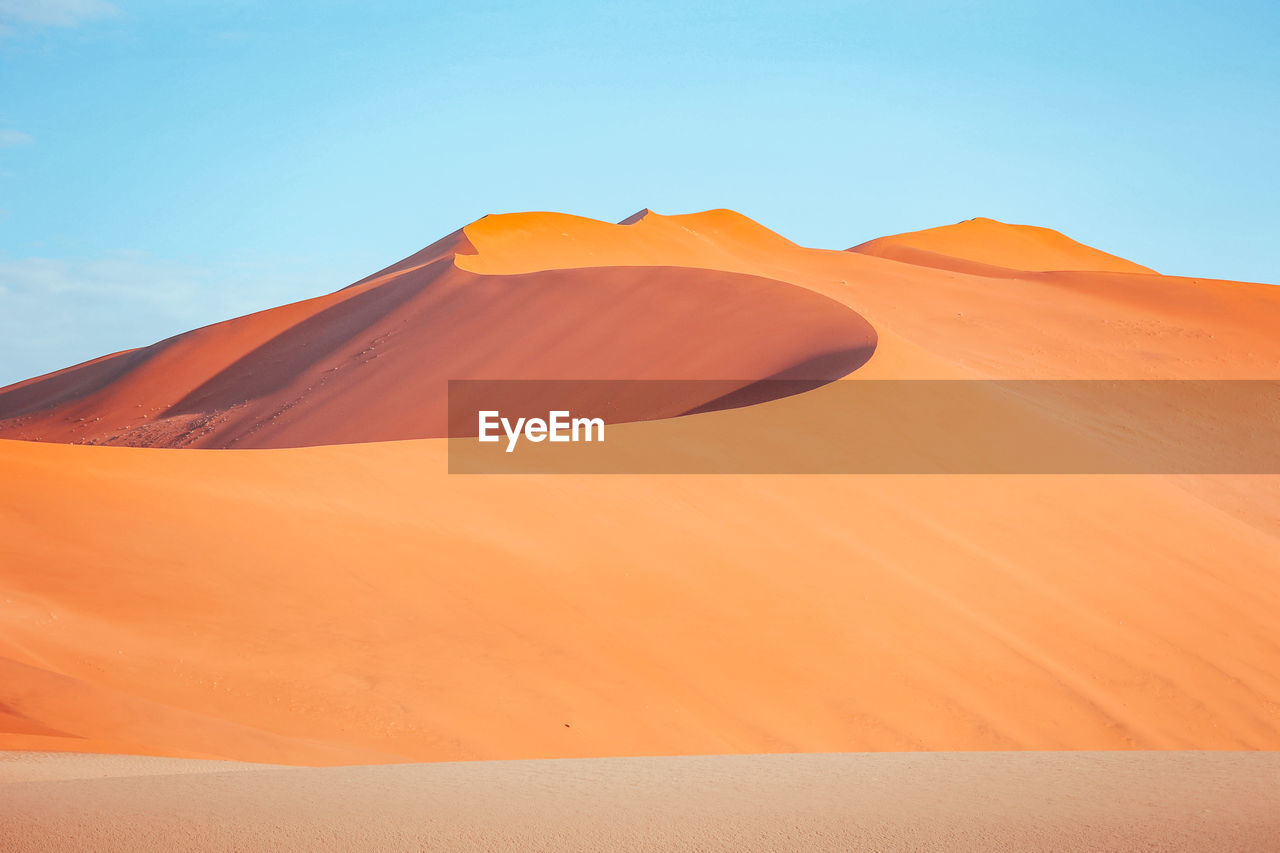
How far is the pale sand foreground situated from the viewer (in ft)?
13.6

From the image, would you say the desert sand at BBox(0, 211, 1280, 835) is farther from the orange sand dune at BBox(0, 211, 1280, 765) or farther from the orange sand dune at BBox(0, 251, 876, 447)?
the orange sand dune at BBox(0, 251, 876, 447)

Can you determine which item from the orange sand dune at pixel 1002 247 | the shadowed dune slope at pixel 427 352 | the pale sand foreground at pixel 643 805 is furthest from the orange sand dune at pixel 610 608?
the orange sand dune at pixel 1002 247

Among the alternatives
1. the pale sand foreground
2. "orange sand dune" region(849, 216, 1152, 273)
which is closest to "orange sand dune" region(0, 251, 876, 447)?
the pale sand foreground

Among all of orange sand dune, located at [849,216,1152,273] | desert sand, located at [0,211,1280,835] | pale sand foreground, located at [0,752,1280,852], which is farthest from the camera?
orange sand dune, located at [849,216,1152,273]

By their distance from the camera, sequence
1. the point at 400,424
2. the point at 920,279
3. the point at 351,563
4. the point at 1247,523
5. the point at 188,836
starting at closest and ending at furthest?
the point at 188,836
the point at 351,563
the point at 1247,523
the point at 400,424
the point at 920,279

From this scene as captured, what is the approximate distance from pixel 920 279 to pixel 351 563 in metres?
29.9

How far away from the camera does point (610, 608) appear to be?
10523 millimetres

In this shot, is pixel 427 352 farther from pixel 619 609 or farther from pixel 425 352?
pixel 619 609

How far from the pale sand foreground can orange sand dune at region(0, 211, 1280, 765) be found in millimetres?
1639

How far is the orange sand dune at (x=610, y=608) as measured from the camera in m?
8.15

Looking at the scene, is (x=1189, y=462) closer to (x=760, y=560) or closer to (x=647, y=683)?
(x=760, y=560)

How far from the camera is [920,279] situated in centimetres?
3734

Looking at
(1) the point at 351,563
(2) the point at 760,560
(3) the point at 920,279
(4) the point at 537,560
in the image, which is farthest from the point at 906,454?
(3) the point at 920,279

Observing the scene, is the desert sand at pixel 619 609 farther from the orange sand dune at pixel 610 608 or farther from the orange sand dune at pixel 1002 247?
the orange sand dune at pixel 1002 247
